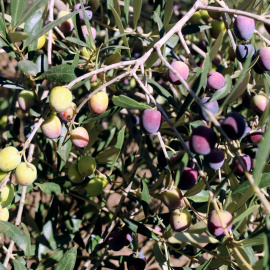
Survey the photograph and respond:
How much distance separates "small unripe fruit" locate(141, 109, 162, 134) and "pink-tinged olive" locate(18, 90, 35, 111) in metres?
0.31

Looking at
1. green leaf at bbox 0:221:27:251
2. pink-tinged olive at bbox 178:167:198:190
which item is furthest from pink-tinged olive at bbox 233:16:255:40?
green leaf at bbox 0:221:27:251

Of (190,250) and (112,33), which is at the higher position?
(112,33)

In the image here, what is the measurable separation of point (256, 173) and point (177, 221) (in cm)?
32

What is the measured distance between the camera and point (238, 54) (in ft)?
3.09

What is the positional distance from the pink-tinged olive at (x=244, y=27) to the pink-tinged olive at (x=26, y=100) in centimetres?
55

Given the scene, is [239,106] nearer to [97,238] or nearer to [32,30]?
[97,238]

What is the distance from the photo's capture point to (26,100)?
3.00 ft

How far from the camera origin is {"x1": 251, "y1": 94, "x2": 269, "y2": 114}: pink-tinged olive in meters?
0.90

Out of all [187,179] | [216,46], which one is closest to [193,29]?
[216,46]

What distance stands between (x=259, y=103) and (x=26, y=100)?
0.59 metres

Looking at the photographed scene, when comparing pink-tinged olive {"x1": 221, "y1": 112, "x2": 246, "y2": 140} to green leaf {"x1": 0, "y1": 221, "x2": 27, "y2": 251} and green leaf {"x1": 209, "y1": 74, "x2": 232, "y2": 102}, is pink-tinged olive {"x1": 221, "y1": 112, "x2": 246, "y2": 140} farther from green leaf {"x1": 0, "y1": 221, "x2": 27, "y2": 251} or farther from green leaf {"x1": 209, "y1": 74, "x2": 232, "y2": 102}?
green leaf {"x1": 0, "y1": 221, "x2": 27, "y2": 251}

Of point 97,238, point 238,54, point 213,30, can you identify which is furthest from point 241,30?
point 97,238

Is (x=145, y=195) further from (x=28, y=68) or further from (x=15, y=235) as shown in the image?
(x=28, y=68)

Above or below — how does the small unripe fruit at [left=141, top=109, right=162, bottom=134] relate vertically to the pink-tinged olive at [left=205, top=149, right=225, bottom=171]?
above
